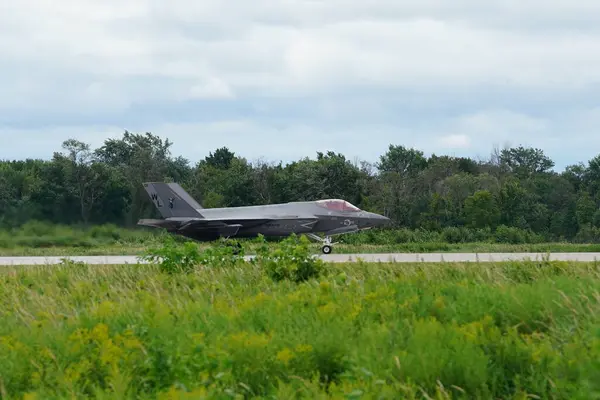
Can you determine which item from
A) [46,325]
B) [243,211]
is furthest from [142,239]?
[46,325]

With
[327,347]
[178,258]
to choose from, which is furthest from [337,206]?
[327,347]

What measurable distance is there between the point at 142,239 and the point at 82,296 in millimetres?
16009

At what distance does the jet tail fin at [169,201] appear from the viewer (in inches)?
1040

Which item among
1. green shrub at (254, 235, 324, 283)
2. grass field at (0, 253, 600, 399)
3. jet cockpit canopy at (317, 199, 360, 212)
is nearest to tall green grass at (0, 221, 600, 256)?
jet cockpit canopy at (317, 199, 360, 212)

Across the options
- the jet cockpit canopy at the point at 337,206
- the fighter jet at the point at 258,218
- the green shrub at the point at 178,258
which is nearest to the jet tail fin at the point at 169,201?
the fighter jet at the point at 258,218

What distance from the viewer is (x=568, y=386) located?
454cm

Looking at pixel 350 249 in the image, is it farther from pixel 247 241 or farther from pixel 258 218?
pixel 247 241

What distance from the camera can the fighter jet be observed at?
2584 centimetres

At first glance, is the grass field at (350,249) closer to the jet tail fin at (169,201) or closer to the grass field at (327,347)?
the jet tail fin at (169,201)

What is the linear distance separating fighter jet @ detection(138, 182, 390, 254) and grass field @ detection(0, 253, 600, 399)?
1746 centimetres

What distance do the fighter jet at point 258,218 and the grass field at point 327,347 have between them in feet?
57.3

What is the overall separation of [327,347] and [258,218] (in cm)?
2084

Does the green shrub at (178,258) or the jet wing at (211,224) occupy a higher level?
the jet wing at (211,224)

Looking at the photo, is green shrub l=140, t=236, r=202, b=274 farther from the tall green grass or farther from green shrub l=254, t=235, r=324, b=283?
the tall green grass
